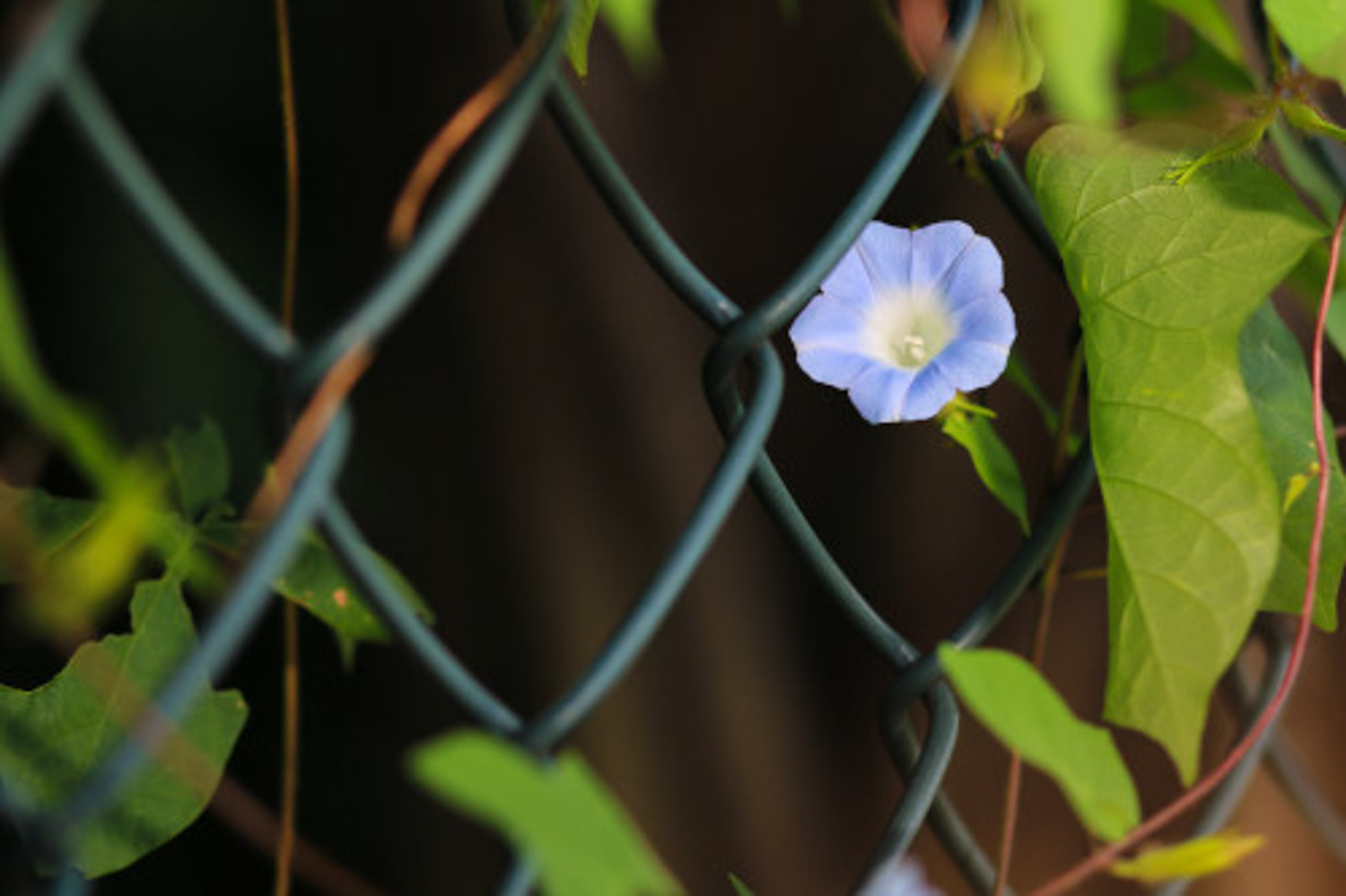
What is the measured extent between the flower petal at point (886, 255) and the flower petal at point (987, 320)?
0.03m

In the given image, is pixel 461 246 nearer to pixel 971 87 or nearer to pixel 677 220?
pixel 677 220

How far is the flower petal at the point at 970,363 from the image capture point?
61 centimetres

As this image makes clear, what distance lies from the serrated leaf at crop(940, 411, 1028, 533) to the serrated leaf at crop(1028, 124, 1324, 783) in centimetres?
5

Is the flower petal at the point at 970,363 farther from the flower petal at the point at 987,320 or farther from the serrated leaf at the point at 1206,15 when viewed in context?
the serrated leaf at the point at 1206,15

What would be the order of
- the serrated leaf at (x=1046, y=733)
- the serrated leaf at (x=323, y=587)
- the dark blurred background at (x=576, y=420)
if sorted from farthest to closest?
the dark blurred background at (x=576, y=420) → the serrated leaf at (x=323, y=587) → the serrated leaf at (x=1046, y=733)

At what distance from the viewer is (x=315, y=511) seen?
398 mm

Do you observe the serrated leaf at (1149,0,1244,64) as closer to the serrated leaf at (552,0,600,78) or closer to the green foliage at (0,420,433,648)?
the serrated leaf at (552,0,600,78)

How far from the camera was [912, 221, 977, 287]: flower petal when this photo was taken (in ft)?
2.09

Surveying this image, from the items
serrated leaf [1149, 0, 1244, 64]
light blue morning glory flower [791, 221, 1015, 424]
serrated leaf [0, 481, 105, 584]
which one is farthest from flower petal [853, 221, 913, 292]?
serrated leaf [0, 481, 105, 584]

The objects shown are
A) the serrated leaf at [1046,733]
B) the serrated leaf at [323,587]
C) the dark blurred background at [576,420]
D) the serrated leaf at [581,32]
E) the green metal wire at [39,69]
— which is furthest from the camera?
the dark blurred background at [576,420]

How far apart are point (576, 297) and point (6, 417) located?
0.53m

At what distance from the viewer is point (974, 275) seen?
0.64 m

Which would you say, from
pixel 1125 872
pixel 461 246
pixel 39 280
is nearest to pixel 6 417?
pixel 39 280

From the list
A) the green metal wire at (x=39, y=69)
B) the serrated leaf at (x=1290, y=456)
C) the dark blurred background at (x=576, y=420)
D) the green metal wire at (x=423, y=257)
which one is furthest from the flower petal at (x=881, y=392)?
the dark blurred background at (x=576, y=420)
